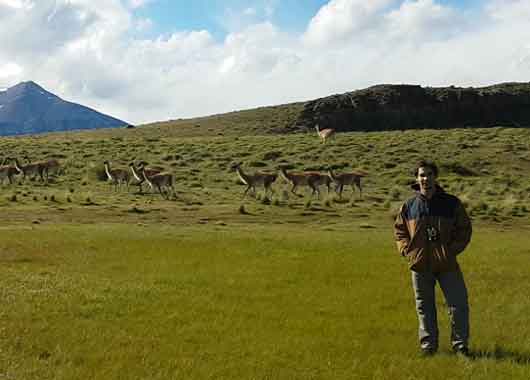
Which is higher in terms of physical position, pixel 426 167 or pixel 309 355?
pixel 426 167

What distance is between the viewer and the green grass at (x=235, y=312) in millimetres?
6781

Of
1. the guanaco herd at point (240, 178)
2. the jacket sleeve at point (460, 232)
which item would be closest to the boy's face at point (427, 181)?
the jacket sleeve at point (460, 232)

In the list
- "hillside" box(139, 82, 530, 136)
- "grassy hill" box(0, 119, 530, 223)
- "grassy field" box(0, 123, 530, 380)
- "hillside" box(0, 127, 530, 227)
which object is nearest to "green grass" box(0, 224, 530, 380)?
"grassy field" box(0, 123, 530, 380)

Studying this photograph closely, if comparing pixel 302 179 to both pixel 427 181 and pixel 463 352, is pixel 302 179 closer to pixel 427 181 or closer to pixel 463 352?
pixel 427 181

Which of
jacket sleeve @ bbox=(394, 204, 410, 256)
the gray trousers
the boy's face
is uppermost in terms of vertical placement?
the boy's face

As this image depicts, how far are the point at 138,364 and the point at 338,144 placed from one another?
44.8 metres

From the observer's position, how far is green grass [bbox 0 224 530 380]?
6781 mm

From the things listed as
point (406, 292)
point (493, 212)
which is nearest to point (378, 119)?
point (493, 212)

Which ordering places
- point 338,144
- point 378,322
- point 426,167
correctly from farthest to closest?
point 338,144 < point 378,322 < point 426,167

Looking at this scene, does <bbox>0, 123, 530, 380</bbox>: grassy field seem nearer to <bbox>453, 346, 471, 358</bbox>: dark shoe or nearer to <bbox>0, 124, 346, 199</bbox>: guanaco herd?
<bbox>453, 346, 471, 358</bbox>: dark shoe

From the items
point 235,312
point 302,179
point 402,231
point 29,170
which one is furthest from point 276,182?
point 402,231

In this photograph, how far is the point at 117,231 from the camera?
1908 centimetres

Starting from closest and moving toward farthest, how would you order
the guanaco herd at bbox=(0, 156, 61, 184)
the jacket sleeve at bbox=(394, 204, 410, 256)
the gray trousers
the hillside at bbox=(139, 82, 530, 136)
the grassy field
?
1. the grassy field
2. the gray trousers
3. the jacket sleeve at bbox=(394, 204, 410, 256)
4. the guanaco herd at bbox=(0, 156, 61, 184)
5. the hillside at bbox=(139, 82, 530, 136)

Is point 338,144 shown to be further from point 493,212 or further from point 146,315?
point 146,315
